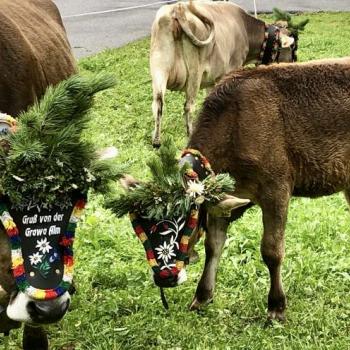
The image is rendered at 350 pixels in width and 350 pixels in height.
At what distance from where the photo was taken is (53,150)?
3.22m

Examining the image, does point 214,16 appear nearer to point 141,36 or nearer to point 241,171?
point 241,171

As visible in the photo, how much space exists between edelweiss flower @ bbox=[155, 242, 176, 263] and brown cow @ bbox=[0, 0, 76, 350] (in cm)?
62

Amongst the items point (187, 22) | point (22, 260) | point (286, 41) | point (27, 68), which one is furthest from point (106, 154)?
point (286, 41)

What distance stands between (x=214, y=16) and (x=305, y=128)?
522 centimetres

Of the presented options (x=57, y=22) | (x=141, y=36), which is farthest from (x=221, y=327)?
(x=141, y=36)

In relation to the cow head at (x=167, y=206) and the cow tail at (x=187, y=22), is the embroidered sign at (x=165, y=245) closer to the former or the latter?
the cow head at (x=167, y=206)

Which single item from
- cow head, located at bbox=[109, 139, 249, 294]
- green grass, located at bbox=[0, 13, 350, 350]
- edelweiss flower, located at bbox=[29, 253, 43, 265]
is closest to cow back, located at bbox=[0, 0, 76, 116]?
cow head, located at bbox=[109, 139, 249, 294]

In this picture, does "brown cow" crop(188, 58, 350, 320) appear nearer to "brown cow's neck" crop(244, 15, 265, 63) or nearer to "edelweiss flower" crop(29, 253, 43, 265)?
"edelweiss flower" crop(29, 253, 43, 265)

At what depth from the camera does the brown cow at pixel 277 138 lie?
4426 millimetres

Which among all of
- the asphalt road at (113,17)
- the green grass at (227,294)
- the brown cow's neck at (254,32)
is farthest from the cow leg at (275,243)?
the asphalt road at (113,17)

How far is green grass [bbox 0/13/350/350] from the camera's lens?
4316mm

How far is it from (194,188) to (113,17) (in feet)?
51.3

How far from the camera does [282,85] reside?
461 centimetres

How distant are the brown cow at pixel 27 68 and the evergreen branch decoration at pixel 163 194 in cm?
64
